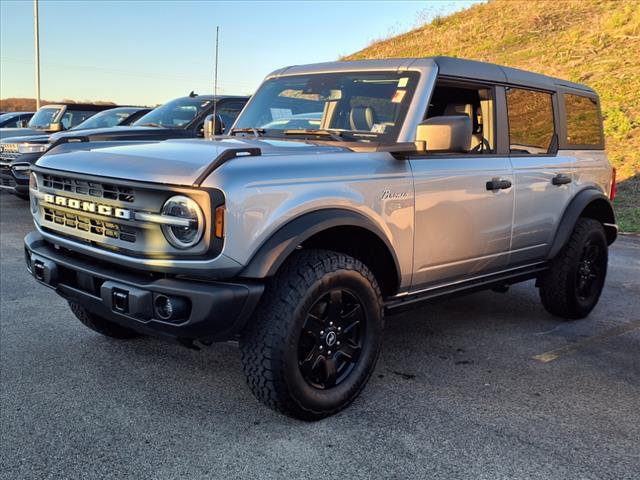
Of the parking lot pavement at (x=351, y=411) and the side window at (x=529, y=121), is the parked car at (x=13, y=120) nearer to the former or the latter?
the parking lot pavement at (x=351, y=411)

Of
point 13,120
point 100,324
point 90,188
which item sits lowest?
point 100,324

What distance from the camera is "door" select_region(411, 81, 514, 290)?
364cm

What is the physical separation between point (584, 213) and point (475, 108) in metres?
1.51

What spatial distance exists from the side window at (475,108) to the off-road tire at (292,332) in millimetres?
1558

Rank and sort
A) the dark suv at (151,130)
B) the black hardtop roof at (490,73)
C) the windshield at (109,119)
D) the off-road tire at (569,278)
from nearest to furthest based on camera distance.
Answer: the black hardtop roof at (490,73) → the off-road tire at (569,278) → the dark suv at (151,130) → the windshield at (109,119)

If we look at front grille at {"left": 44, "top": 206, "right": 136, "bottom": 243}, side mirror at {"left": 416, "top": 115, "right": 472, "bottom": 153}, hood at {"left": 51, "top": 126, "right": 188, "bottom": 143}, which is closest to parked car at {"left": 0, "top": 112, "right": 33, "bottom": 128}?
hood at {"left": 51, "top": 126, "right": 188, "bottom": 143}

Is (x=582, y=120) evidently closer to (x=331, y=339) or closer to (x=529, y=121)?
(x=529, y=121)

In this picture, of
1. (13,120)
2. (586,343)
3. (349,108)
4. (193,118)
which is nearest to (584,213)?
(586,343)

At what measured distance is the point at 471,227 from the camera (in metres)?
3.93

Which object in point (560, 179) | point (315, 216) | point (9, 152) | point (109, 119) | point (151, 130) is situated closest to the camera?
point (315, 216)

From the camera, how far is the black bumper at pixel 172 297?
2717 millimetres

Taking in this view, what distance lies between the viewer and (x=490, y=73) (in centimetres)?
427

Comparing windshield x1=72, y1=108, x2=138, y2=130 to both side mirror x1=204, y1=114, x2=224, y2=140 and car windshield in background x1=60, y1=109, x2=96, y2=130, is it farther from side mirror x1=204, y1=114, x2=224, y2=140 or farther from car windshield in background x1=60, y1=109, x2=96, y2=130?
side mirror x1=204, y1=114, x2=224, y2=140

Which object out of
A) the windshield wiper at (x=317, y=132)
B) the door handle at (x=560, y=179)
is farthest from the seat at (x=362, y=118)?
the door handle at (x=560, y=179)
